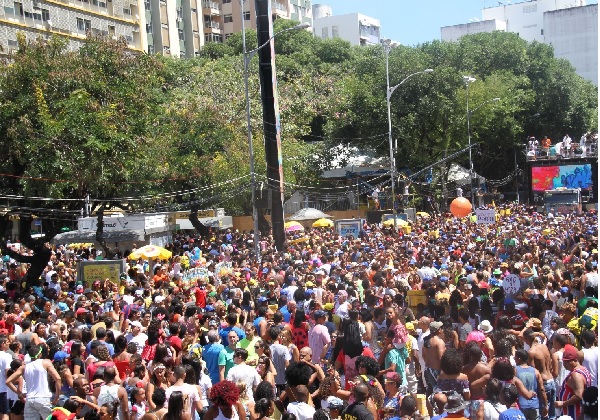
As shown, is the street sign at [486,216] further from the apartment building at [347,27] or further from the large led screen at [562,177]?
the apartment building at [347,27]

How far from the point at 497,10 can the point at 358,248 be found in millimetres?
73988

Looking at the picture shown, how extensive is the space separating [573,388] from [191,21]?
71.5m

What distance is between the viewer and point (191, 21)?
7650 cm

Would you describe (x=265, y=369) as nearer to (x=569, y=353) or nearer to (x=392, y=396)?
(x=392, y=396)

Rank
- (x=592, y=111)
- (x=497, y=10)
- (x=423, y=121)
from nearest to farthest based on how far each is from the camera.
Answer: (x=423, y=121), (x=592, y=111), (x=497, y=10)

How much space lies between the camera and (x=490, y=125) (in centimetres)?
5325

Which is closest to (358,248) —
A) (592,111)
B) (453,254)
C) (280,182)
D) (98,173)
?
(453,254)

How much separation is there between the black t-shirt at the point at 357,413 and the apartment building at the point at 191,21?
60.0 meters

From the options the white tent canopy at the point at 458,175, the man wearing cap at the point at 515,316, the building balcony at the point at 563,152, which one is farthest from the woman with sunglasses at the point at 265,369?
the white tent canopy at the point at 458,175

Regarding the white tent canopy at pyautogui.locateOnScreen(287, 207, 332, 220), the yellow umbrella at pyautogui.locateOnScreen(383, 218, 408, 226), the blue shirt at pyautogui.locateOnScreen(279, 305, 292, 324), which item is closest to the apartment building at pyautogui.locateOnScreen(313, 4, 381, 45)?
the white tent canopy at pyautogui.locateOnScreen(287, 207, 332, 220)

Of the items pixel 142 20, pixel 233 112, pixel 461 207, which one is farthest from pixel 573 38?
pixel 461 207

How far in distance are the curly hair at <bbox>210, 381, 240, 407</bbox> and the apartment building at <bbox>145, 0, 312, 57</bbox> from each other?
195 feet

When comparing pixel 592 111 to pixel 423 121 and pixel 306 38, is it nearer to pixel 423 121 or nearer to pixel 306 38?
pixel 423 121

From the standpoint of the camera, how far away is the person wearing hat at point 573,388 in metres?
8.35
